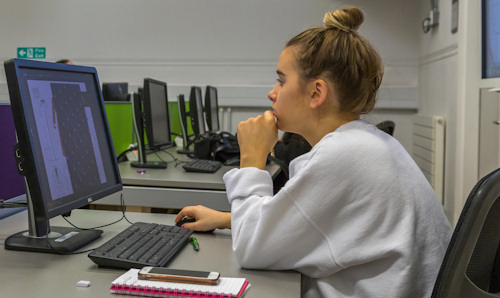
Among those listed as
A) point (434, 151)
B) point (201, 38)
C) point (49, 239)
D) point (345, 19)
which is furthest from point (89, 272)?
point (201, 38)

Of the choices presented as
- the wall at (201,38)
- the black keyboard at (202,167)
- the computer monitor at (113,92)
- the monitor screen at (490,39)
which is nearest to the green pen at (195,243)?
the black keyboard at (202,167)

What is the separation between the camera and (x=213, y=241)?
47.1 inches

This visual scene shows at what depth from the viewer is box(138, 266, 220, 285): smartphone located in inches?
33.5

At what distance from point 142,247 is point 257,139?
0.37 m

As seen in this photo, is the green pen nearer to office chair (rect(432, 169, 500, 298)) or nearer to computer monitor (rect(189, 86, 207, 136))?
office chair (rect(432, 169, 500, 298))

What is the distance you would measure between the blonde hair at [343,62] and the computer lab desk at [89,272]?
0.42m

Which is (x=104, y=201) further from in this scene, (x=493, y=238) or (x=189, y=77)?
(x=189, y=77)

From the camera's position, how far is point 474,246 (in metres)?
0.77

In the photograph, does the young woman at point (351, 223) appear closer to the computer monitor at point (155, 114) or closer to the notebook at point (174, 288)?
the notebook at point (174, 288)

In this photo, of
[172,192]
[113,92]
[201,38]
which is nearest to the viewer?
[172,192]

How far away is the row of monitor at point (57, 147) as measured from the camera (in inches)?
37.9

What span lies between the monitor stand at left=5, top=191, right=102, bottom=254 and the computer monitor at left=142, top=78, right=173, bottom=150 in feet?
4.24

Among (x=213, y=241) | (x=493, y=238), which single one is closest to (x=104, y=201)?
(x=213, y=241)

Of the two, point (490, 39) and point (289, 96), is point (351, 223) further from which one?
point (490, 39)
